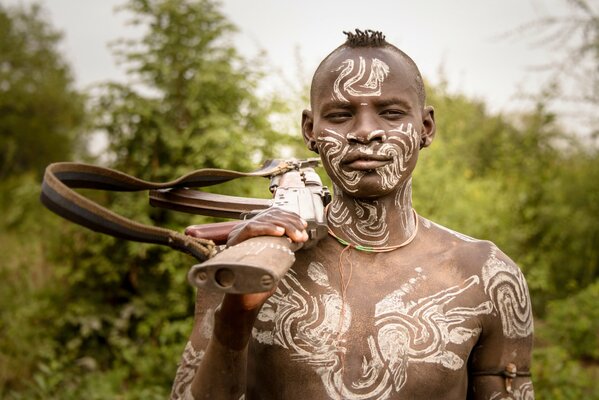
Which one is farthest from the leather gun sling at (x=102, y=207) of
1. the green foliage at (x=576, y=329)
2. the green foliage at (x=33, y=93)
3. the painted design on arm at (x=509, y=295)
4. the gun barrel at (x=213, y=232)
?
the green foliage at (x=33, y=93)

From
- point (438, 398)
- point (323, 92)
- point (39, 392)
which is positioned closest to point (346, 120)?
point (323, 92)

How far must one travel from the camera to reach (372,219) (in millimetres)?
2523

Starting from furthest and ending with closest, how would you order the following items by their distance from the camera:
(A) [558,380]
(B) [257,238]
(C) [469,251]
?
(A) [558,380] → (C) [469,251] → (B) [257,238]

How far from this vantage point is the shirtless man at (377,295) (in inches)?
91.0

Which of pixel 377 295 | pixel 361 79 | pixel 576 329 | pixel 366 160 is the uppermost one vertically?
pixel 361 79

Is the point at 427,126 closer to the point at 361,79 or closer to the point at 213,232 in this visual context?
the point at 361,79

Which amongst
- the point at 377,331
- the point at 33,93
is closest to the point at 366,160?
the point at 377,331

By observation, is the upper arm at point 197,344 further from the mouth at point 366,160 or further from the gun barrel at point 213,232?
the mouth at point 366,160

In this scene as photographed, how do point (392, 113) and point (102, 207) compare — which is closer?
point (102, 207)

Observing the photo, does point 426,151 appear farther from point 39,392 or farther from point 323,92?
point 323,92

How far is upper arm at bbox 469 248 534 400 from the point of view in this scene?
7.91 feet

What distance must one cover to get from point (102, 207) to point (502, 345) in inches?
55.5

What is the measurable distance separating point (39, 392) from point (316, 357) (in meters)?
4.41

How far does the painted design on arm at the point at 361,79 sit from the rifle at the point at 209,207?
39 centimetres
